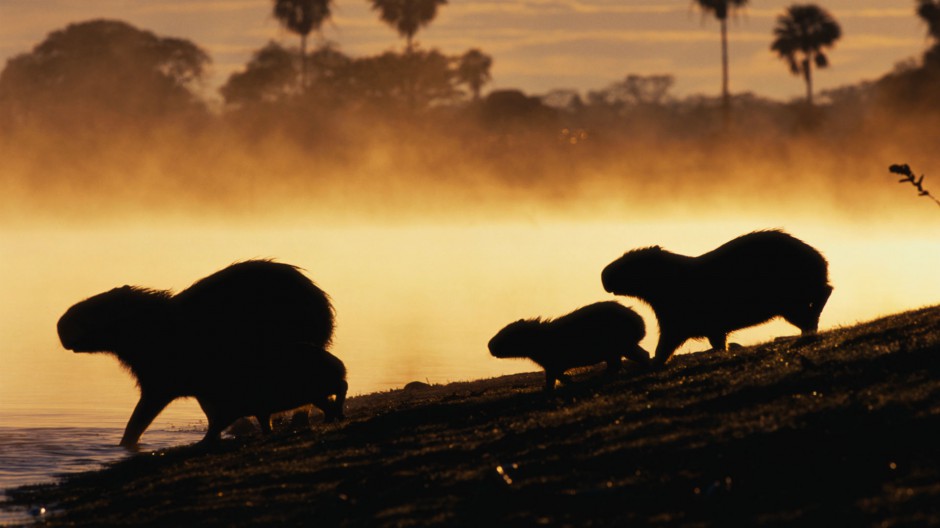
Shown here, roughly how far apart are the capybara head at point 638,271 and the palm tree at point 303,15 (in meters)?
94.6

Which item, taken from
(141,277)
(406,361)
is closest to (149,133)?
(141,277)

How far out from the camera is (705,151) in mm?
91875

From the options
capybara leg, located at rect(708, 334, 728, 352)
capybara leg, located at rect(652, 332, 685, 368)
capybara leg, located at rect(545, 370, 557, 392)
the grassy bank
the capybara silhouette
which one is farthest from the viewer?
capybara leg, located at rect(708, 334, 728, 352)

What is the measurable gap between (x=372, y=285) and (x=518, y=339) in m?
34.3

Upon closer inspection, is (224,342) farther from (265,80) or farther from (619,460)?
(265,80)

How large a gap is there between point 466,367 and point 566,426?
14.5 metres

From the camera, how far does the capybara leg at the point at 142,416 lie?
1648cm

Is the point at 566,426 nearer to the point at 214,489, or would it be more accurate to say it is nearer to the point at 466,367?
the point at 214,489

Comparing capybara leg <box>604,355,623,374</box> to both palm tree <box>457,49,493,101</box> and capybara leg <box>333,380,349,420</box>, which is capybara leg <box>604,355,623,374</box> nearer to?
capybara leg <box>333,380,349,420</box>

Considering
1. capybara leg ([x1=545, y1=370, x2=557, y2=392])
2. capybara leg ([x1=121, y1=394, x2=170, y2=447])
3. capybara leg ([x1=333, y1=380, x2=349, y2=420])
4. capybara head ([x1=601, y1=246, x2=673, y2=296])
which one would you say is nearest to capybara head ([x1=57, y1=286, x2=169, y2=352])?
capybara leg ([x1=121, y1=394, x2=170, y2=447])

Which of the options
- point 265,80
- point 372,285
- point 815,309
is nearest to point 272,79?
point 265,80

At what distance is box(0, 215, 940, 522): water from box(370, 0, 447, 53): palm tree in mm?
21655

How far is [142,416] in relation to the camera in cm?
1648

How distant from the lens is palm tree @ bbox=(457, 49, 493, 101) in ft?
413
